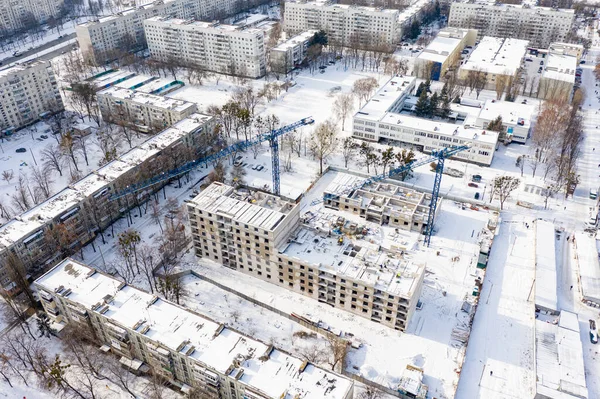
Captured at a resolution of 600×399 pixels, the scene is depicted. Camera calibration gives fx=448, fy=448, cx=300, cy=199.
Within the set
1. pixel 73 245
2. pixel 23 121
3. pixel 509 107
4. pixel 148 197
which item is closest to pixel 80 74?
pixel 23 121

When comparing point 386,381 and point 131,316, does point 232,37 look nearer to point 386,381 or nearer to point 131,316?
point 131,316

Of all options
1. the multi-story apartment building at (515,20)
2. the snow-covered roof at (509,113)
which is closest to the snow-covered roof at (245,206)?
the snow-covered roof at (509,113)

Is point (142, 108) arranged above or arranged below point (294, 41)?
below

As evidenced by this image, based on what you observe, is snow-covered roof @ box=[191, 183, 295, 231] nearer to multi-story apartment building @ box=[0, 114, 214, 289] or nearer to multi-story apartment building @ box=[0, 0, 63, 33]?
multi-story apartment building @ box=[0, 114, 214, 289]

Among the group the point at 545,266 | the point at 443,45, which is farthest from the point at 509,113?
the point at 545,266

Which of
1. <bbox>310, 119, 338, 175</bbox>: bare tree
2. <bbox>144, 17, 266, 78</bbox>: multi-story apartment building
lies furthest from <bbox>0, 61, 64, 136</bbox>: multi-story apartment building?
<bbox>310, 119, 338, 175</bbox>: bare tree

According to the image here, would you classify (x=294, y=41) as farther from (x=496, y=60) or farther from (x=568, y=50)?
(x=568, y=50)

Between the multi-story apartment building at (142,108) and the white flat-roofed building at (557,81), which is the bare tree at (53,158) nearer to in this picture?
the multi-story apartment building at (142,108)
